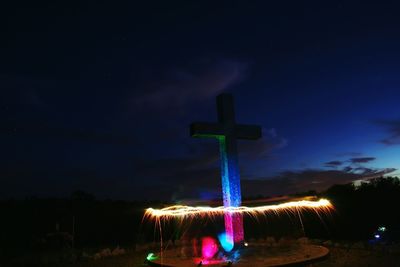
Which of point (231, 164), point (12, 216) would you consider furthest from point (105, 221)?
point (231, 164)

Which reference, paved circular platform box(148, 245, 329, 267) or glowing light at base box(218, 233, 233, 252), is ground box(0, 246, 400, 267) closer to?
paved circular platform box(148, 245, 329, 267)

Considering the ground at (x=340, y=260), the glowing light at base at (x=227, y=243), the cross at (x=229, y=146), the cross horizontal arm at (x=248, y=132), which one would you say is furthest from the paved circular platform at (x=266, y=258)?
A: the cross horizontal arm at (x=248, y=132)

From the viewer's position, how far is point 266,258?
33.7 feet

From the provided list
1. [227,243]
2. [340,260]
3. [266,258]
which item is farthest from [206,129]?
[340,260]

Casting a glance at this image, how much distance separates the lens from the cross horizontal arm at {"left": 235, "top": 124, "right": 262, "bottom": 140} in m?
13.1

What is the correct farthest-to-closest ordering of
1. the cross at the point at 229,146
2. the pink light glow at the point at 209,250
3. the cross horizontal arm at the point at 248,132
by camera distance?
the cross horizontal arm at the point at 248,132, the cross at the point at 229,146, the pink light glow at the point at 209,250

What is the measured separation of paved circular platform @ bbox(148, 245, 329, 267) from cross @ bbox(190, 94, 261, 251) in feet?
2.57

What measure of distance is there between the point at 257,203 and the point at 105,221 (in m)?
7.46

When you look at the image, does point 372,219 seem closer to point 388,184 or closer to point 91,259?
point 388,184

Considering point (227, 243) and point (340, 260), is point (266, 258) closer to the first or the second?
point (340, 260)

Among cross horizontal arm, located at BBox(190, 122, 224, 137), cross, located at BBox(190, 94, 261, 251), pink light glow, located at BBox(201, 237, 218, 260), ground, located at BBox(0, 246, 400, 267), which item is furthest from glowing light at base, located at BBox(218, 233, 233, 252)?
cross horizontal arm, located at BBox(190, 122, 224, 137)

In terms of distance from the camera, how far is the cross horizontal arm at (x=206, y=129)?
12312 mm

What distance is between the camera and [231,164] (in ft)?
41.2

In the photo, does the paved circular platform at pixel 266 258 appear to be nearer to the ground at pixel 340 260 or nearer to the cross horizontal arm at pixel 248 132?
the ground at pixel 340 260
